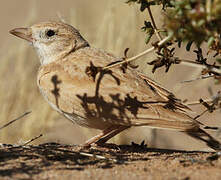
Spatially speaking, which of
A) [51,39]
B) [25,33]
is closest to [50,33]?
[51,39]

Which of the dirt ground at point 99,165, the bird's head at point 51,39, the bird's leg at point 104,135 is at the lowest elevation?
the dirt ground at point 99,165

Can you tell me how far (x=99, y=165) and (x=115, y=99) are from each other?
96 cm

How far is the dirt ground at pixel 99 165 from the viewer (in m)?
3.50

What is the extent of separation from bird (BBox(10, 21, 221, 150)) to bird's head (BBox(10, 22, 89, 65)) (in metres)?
0.49

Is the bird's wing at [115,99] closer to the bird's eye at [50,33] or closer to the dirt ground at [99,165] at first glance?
the dirt ground at [99,165]

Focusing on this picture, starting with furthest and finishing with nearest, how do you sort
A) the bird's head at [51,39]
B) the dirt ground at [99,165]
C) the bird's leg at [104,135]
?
the bird's head at [51,39]
the bird's leg at [104,135]
the dirt ground at [99,165]

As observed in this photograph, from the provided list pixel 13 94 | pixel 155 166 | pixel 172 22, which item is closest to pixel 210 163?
pixel 155 166

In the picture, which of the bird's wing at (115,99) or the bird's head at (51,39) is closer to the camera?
the bird's wing at (115,99)

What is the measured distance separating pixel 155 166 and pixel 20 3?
16.8 metres

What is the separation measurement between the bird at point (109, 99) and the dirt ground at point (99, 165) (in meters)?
0.35

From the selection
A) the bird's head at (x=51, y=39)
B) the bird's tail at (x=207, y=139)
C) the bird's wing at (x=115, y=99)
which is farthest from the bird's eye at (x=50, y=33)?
the bird's tail at (x=207, y=139)

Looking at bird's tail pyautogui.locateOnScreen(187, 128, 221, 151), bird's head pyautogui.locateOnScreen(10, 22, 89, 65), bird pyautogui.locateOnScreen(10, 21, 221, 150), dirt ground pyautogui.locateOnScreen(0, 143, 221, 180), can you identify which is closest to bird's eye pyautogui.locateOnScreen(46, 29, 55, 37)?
bird's head pyautogui.locateOnScreen(10, 22, 89, 65)

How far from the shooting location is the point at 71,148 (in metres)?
4.71

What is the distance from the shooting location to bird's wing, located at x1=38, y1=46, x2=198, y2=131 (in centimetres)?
451
